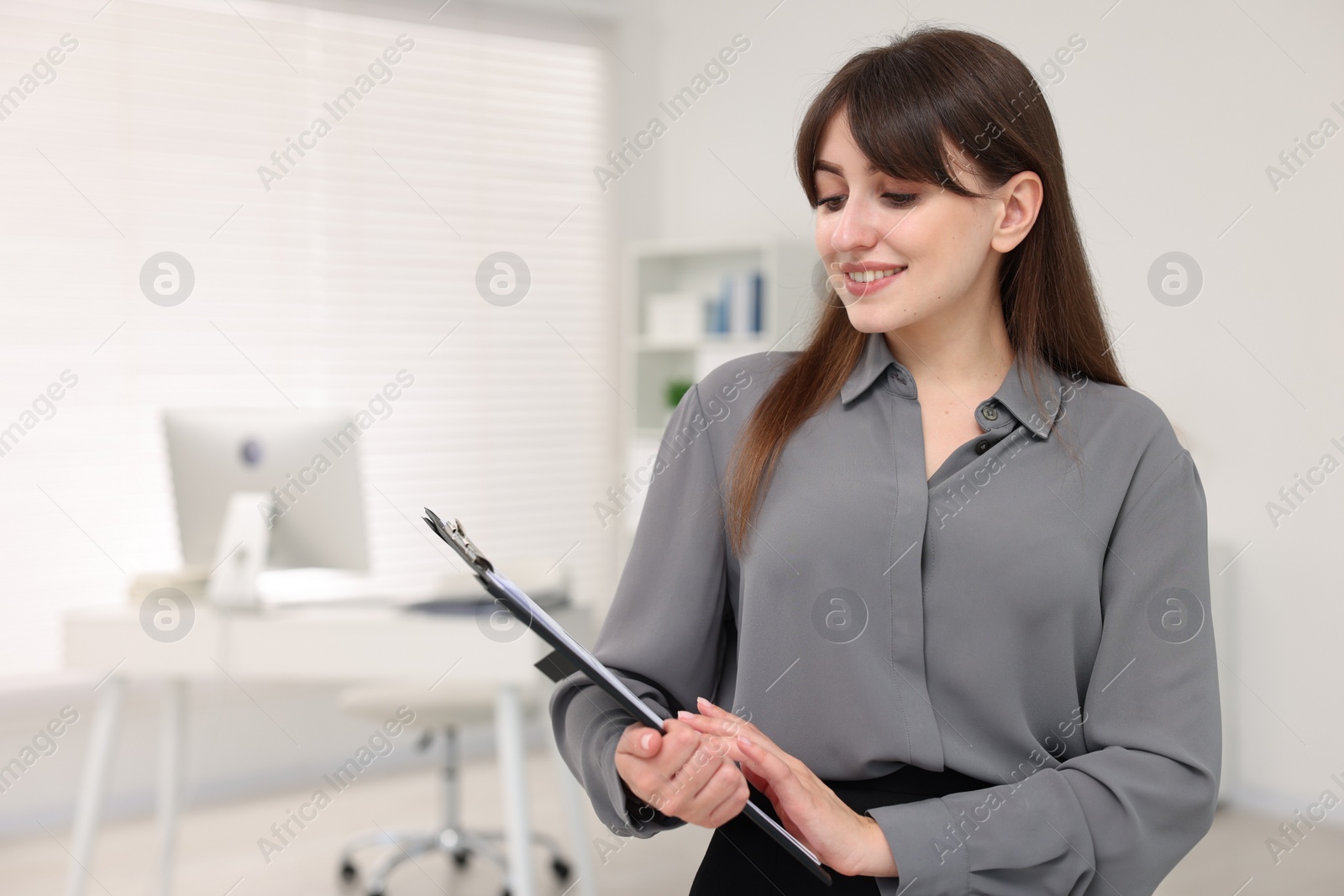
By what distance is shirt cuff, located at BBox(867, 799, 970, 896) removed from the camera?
3.00 feet

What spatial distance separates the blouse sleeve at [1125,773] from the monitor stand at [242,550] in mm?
1993

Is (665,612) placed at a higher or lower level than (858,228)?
lower

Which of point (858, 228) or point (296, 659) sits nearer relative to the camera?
point (858, 228)

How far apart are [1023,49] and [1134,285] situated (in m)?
0.92

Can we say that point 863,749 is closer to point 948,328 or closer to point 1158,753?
point 1158,753

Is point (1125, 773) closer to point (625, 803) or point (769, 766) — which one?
point (769, 766)

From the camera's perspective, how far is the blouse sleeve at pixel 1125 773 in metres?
0.92

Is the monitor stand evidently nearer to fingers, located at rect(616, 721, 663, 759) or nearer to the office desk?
the office desk

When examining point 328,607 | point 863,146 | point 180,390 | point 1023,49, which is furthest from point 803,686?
point 180,390

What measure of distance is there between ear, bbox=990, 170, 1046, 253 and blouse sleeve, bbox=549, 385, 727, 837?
0.32 meters

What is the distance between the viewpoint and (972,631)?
38.7 inches

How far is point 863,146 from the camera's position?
0.98 m

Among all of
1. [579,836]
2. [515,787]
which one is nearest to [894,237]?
[515,787]

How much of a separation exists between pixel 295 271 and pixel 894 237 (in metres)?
3.91
